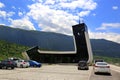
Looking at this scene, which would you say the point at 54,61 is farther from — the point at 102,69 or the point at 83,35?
the point at 102,69

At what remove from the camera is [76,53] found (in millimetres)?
76688

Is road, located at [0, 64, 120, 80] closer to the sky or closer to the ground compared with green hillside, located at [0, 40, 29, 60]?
closer to the ground

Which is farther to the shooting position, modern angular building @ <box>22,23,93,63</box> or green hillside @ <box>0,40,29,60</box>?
green hillside @ <box>0,40,29,60</box>

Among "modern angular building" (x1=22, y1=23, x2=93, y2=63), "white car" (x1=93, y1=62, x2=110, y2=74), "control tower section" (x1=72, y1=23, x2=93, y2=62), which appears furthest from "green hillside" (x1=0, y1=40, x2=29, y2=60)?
"white car" (x1=93, y1=62, x2=110, y2=74)

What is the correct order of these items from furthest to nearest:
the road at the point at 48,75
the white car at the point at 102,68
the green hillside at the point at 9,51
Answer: the green hillside at the point at 9,51, the white car at the point at 102,68, the road at the point at 48,75

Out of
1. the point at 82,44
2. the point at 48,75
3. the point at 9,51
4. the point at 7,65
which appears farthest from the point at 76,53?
the point at 48,75

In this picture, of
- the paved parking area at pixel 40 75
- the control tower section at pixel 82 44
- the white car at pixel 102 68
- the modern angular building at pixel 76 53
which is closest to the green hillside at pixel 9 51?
the modern angular building at pixel 76 53

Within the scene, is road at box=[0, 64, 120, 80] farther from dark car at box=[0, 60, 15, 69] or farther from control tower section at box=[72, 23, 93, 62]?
control tower section at box=[72, 23, 93, 62]

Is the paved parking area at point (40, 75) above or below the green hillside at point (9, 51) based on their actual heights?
below

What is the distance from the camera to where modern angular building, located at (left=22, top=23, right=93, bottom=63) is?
75.5 meters

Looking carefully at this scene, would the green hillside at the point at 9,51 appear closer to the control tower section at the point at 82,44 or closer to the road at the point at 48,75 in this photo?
the control tower section at the point at 82,44

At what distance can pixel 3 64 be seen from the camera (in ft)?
121

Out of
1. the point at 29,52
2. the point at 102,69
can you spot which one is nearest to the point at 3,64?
the point at 102,69

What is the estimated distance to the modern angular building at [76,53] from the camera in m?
75.5
